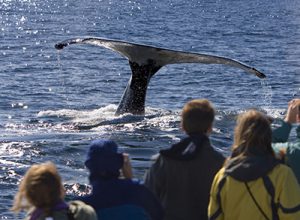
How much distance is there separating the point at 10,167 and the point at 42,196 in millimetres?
6510

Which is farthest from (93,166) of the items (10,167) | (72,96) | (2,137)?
(72,96)

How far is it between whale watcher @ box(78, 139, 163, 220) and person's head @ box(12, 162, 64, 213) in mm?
551

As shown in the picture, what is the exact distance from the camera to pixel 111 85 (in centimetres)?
2484

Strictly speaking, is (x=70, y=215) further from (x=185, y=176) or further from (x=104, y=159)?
(x=185, y=176)

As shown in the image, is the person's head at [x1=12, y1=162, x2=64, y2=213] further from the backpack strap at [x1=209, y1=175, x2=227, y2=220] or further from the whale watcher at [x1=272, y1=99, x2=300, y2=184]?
the whale watcher at [x1=272, y1=99, x2=300, y2=184]

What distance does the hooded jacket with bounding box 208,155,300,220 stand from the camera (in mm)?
5566

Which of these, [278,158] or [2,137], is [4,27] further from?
[278,158]

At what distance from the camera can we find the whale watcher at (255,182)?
5570 mm

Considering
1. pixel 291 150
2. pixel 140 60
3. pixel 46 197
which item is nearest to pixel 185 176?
pixel 291 150

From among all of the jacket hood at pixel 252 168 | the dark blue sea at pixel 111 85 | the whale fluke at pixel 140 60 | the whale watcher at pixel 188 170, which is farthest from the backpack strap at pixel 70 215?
the whale fluke at pixel 140 60

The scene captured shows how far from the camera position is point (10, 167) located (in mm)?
11359

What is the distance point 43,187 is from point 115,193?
700 mm

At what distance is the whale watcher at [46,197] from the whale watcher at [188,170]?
0.90m

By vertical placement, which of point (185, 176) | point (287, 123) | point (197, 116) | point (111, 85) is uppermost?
point (197, 116)
